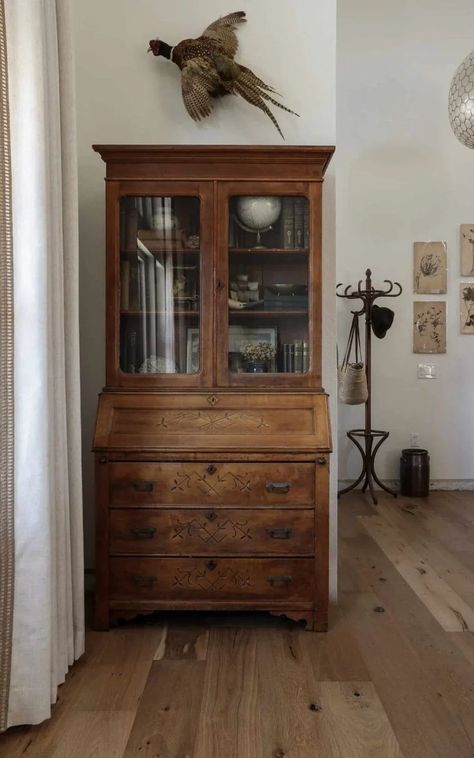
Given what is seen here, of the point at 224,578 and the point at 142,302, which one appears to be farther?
the point at 142,302

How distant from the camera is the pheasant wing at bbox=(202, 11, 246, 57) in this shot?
227 cm

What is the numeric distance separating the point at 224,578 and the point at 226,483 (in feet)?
1.18

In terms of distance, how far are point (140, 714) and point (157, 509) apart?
0.68 m

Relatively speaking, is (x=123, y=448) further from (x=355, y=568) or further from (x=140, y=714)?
(x=355, y=568)

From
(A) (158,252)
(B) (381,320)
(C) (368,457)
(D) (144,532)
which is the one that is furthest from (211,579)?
(B) (381,320)

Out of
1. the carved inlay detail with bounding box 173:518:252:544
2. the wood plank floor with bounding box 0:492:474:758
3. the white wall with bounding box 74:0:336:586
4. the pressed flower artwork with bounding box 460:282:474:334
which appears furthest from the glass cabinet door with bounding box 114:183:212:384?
the pressed flower artwork with bounding box 460:282:474:334

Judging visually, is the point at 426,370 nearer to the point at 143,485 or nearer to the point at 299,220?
the point at 299,220

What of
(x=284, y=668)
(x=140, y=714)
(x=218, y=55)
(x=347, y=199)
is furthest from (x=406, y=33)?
(x=140, y=714)

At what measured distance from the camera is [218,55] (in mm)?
2238

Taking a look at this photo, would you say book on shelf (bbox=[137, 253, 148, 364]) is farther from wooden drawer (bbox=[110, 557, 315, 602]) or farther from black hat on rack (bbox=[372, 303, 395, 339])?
black hat on rack (bbox=[372, 303, 395, 339])

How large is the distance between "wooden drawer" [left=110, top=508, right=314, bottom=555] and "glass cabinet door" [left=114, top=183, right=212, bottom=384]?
0.54m

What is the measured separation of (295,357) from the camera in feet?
7.21

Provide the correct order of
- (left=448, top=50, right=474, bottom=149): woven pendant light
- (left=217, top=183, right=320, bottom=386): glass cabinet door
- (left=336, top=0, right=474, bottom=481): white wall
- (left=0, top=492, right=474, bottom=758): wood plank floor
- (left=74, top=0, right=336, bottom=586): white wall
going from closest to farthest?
(left=0, top=492, right=474, bottom=758): wood plank floor < (left=448, top=50, right=474, bottom=149): woven pendant light < (left=217, top=183, right=320, bottom=386): glass cabinet door < (left=74, top=0, right=336, bottom=586): white wall < (left=336, top=0, right=474, bottom=481): white wall

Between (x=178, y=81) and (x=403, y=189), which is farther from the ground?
(x=403, y=189)
